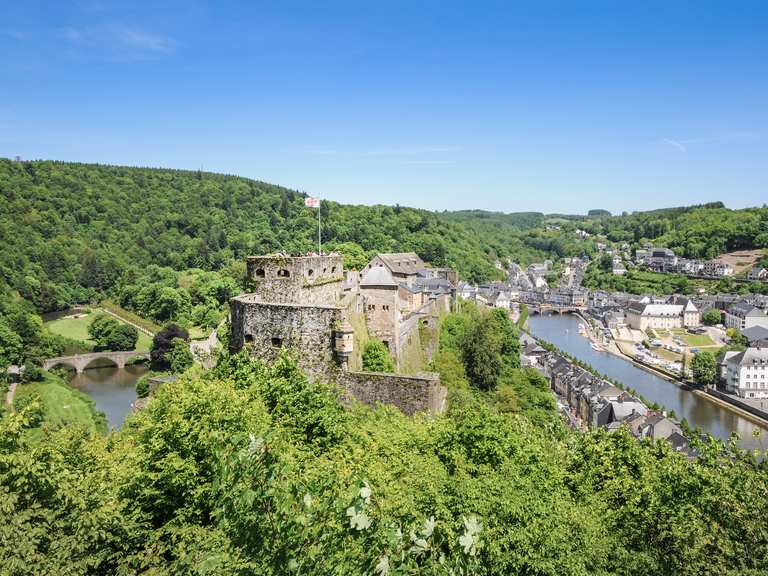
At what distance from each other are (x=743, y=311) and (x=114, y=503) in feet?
442

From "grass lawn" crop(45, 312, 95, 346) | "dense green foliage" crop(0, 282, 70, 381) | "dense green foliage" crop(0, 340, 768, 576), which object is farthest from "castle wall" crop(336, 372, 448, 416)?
"grass lawn" crop(45, 312, 95, 346)

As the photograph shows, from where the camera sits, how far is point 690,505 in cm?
1163

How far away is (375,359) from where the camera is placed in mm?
24734

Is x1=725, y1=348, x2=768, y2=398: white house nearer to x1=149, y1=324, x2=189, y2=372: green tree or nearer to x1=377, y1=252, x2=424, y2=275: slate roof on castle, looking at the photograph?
x1=377, y1=252, x2=424, y2=275: slate roof on castle

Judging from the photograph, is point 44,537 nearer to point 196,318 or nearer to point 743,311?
point 196,318

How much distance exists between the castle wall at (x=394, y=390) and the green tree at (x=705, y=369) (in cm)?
7601

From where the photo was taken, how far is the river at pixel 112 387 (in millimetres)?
60688

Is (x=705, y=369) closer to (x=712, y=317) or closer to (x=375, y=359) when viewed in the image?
(x=712, y=317)

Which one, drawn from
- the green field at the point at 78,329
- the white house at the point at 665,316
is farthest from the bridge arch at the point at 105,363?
the white house at the point at 665,316

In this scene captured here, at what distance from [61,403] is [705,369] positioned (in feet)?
270

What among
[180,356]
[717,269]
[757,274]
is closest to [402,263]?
[180,356]

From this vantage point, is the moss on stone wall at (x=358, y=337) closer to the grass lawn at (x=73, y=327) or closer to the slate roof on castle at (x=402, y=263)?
the slate roof on castle at (x=402, y=263)

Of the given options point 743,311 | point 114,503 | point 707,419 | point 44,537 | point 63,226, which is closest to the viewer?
point 44,537

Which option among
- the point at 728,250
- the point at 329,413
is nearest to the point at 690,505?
the point at 329,413
